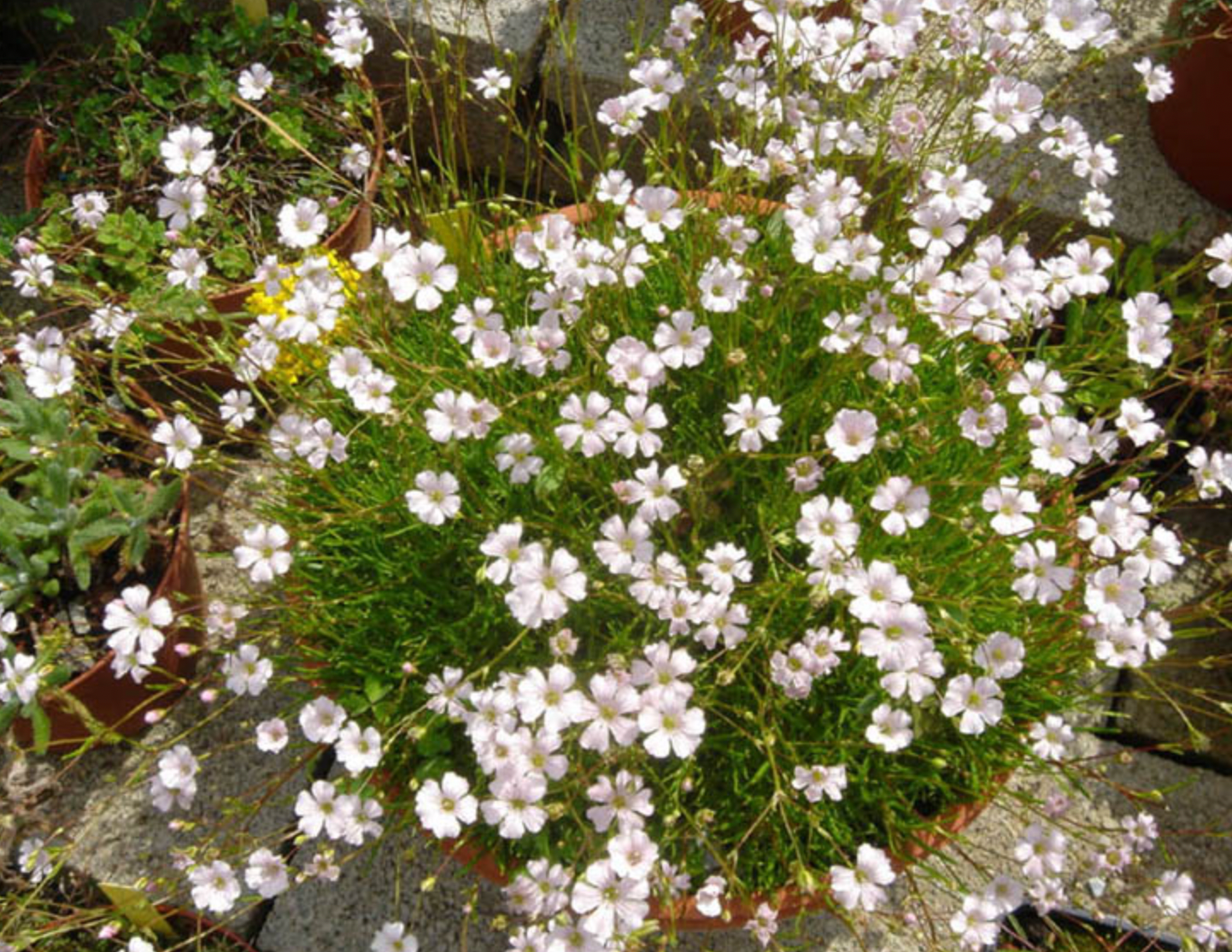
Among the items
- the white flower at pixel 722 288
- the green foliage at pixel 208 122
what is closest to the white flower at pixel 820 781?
the white flower at pixel 722 288

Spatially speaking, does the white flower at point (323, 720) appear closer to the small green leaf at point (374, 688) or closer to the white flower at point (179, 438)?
the small green leaf at point (374, 688)

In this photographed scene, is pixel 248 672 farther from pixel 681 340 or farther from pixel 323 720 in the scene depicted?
pixel 681 340

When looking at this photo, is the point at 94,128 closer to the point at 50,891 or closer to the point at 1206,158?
the point at 50,891

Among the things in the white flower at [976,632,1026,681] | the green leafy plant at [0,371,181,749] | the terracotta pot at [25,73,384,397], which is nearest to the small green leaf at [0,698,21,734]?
the green leafy plant at [0,371,181,749]

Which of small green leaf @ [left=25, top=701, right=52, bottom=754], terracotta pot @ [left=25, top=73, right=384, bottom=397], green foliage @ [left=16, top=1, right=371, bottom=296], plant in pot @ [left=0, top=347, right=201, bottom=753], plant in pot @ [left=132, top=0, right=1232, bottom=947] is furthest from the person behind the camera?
green foliage @ [left=16, top=1, right=371, bottom=296]

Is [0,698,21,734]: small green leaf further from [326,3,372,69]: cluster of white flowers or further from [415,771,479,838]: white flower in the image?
[326,3,372,69]: cluster of white flowers

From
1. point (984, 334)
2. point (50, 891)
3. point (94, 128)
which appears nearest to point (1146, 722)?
point (984, 334)
